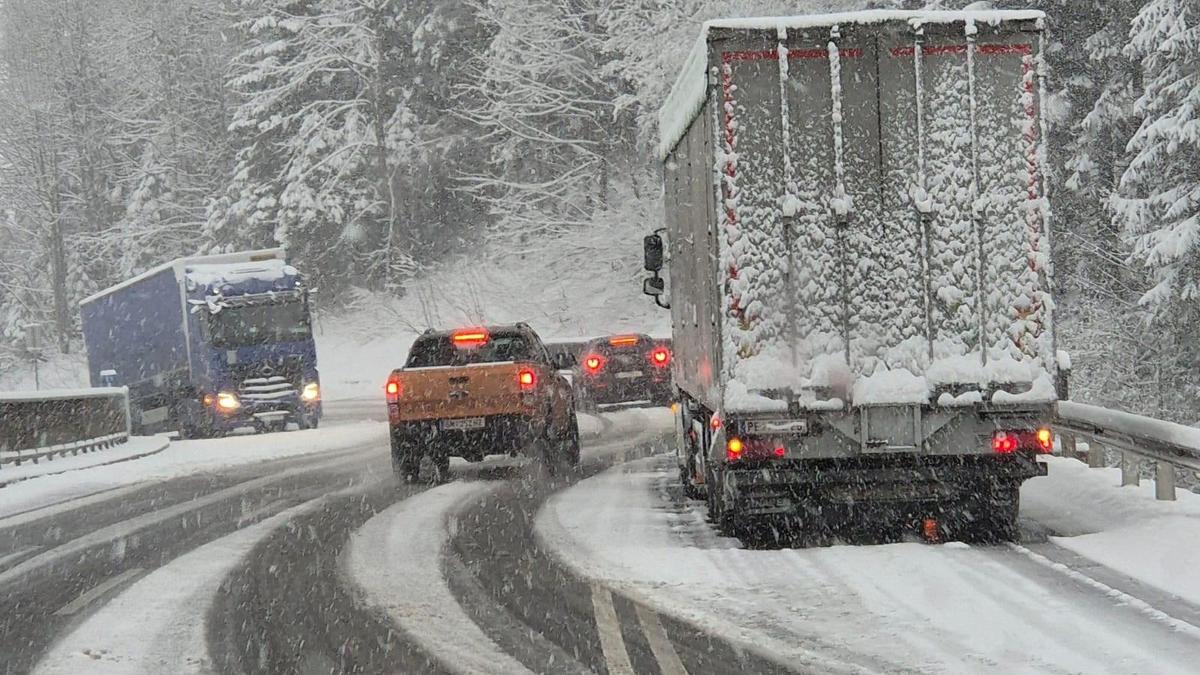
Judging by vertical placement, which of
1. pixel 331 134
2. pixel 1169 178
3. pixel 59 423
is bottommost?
pixel 59 423

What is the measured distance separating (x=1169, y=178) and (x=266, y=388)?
55.7ft

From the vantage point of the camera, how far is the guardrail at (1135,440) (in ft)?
33.7

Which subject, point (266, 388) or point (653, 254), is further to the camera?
point (266, 388)

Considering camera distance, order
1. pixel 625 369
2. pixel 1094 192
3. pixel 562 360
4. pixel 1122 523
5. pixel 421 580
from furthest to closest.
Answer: pixel 625 369, pixel 1094 192, pixel 562 360, pixel 1122 523, pixel 421 580

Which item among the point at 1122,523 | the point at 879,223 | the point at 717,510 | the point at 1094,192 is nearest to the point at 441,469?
the point at 717,510

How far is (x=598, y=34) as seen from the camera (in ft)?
137

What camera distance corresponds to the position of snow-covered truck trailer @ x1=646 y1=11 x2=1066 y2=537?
9.19 m

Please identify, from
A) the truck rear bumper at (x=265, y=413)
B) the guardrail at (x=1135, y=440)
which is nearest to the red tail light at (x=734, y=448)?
the guardrail at (x=1135, y=440)

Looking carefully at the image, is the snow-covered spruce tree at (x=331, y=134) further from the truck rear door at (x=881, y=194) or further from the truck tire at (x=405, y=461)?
the truck rear door at (x=881, y=194)

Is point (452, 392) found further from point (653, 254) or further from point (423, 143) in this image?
point (423, 143)

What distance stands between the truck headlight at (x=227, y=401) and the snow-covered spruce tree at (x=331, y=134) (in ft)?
75.0

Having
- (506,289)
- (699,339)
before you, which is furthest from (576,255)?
(699,339)

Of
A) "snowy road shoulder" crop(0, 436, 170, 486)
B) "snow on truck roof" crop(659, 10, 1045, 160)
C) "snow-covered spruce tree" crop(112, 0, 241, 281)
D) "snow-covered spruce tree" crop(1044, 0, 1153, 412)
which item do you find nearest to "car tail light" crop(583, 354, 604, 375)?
"snowy road shoulder" crop(0, 436, 170, 486)

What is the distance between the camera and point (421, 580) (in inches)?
362
